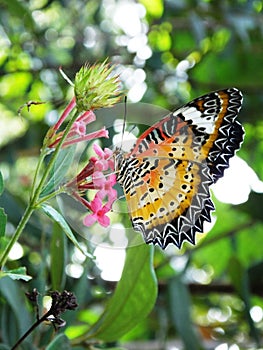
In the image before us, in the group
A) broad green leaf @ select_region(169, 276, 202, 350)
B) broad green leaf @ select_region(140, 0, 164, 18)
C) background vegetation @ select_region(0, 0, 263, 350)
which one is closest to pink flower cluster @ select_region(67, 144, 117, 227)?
background vegetation @ select_region(0, 0, 263, 350)

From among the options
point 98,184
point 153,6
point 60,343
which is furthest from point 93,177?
point 153,6

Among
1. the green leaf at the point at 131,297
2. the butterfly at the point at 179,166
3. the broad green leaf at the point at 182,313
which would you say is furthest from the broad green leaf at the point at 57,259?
the broad green leaf at the point at 182,313

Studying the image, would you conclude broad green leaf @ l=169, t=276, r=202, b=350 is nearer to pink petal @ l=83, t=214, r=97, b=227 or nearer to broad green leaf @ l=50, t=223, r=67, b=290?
broad green leaf @ l=50, t=223, r=67, b=290

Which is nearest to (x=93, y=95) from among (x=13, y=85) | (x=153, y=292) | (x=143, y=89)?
(x=153, y=292)

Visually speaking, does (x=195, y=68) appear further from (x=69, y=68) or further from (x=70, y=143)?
(x=70, y=143)

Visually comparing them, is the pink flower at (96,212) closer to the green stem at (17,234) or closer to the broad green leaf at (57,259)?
the green stem at (17,234)
